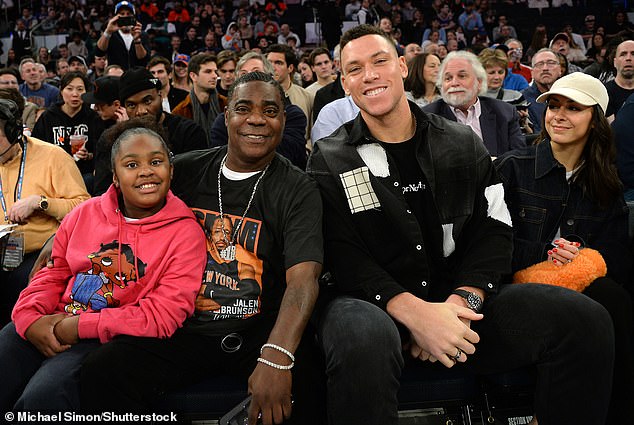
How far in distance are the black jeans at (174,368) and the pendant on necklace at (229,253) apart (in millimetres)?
247

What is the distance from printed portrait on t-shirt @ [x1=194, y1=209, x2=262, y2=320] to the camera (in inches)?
85.7

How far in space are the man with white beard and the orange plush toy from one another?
1654 millimetres

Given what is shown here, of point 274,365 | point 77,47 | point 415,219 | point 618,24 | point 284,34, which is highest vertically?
point 618,24

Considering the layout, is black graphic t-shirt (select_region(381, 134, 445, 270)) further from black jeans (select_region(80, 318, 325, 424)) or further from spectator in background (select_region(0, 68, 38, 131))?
spectator in background (select_region(0, 68, 38, 131))

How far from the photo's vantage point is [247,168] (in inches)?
91.2

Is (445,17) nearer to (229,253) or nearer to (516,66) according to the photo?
(516,66)

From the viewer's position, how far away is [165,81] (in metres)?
6.08

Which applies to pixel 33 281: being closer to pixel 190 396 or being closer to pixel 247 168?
pixel 190 396

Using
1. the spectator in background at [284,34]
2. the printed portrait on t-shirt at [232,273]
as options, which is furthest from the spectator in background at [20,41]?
the printed portrait on t-shirt at [232,273]

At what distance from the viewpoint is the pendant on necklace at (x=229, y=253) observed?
2.21m

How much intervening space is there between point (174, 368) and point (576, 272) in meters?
1.46

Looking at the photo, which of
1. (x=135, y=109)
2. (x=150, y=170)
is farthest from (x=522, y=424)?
(x=135, y=109)

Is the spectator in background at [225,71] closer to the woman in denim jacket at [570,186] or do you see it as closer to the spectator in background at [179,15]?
the woman in denim jacket at [570,186]

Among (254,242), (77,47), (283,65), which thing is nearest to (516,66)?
(283,65)
